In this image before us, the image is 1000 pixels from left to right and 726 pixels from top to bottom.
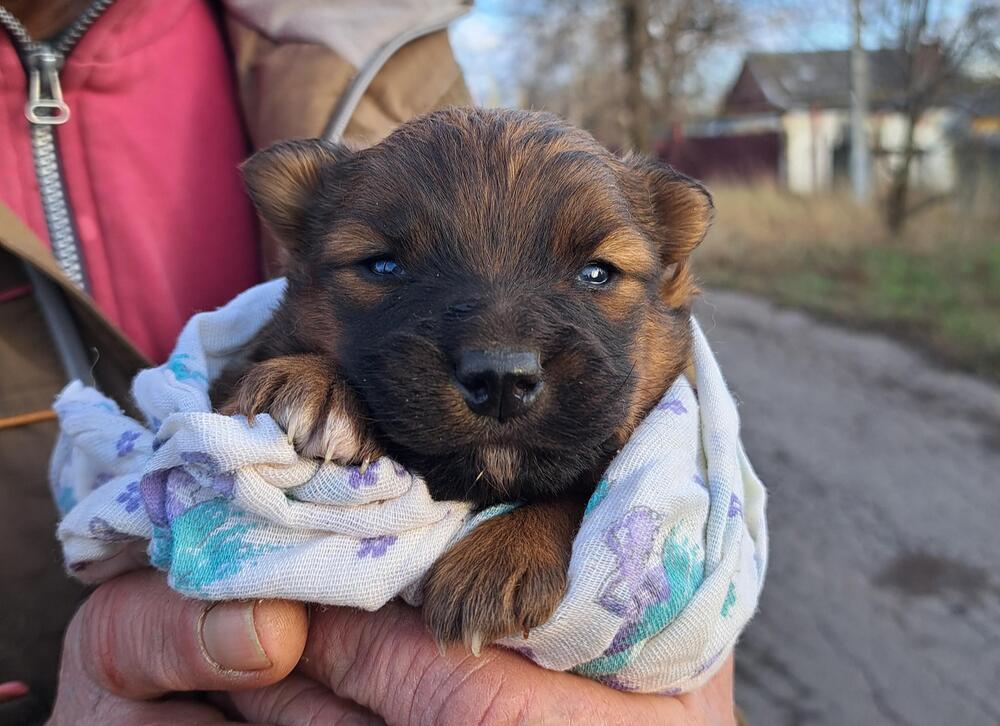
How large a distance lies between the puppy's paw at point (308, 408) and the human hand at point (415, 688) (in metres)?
0.35

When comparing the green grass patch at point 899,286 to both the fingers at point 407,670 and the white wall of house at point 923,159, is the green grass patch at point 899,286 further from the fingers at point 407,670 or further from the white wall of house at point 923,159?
the fingers at point 407,670

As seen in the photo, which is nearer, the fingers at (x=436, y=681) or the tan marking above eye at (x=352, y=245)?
the fingers at (x=436, y=681)

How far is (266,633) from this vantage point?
1600mm

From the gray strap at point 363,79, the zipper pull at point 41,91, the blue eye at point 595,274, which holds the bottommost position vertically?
the blue eye at point 595,274

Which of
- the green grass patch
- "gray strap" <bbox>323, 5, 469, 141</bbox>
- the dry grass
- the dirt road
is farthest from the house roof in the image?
"gray strap" <bbox>323, 5, 469, 141</bbox>

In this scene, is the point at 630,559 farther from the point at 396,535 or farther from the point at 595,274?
the point at 595,274

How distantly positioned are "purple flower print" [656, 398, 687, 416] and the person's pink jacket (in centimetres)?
148

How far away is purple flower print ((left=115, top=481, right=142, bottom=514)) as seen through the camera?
171cm

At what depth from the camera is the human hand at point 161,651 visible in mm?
1606

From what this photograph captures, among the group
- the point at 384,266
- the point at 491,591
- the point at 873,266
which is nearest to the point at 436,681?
the point at 491,591

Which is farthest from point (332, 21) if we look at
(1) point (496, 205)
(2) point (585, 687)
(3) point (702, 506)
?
(2) point (585, 687)

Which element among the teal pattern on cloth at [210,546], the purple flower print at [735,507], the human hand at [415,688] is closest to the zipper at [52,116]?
the teal pattern on cloth at [210,546]

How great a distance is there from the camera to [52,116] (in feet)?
Answer: 7.52

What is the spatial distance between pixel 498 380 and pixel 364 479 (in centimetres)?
31
